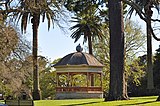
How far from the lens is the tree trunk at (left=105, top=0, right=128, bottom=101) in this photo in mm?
29094

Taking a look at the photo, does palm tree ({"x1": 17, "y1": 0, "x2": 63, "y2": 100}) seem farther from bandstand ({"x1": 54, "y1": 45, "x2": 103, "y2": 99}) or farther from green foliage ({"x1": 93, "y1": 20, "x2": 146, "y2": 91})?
green foliage ({"x1": 93, "y1": 20, "x2": 146, "y2": 91})

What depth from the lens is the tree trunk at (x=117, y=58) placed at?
29094mm

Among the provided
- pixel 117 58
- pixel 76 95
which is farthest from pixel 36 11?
pixel 76 95

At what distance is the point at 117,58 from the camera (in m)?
29.3

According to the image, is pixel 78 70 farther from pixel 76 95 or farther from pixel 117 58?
pixel 117 58

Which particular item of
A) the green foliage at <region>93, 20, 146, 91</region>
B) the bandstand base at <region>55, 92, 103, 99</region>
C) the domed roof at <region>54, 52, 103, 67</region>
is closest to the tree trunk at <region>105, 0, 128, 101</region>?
the bandstand base at <region>55, 92, 103, 99</region>

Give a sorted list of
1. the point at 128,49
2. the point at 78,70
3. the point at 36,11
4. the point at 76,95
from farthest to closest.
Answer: the point at 128,49 < the point at 78,70 < the point at 76,95 < the point at 36,11

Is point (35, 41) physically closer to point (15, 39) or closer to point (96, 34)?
point (96, 34)

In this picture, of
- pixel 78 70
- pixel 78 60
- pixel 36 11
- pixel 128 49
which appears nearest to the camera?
pixel 36 11

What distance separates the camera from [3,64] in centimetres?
2900

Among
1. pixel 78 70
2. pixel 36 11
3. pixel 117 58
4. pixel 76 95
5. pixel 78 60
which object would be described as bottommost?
pixel 76 95

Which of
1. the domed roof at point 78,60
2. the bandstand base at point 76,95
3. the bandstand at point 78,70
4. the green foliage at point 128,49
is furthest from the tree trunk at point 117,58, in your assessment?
the green foliage at point 128,49

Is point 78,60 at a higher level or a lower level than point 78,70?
higher

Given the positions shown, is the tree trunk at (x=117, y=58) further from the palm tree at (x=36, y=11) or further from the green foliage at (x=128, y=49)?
the green foliage at (x=128, y=49)
